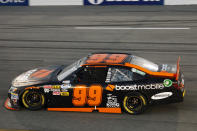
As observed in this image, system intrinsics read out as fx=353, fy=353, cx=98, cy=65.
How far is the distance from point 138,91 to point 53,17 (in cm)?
1394

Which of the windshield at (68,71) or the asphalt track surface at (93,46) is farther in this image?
the windshield at (68,71)

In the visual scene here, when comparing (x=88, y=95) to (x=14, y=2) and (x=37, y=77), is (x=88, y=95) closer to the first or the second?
(x=37, y=77)

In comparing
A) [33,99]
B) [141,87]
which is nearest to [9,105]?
[33,99]

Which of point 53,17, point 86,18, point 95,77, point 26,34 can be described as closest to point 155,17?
point 86,18

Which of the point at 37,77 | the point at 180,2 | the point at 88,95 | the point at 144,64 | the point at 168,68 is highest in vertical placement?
the point at 180,2

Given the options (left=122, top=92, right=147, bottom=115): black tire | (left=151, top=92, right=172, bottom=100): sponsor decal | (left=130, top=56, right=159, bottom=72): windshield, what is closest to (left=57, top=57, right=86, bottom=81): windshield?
(left=130, top=56, right=159, bottom=72): windshield

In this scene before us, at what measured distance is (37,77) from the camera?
9.10 meters

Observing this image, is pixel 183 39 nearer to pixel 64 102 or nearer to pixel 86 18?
pixel 86 18

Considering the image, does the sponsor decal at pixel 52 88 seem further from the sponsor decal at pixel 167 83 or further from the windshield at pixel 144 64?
the sponsor decal at pixel 167 83

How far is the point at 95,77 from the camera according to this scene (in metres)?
8.50

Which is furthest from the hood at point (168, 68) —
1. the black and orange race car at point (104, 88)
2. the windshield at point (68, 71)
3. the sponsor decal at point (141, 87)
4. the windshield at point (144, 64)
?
the windshield at point (68, 71)

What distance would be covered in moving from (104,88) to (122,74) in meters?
0.55

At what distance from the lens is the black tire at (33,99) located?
341 inches

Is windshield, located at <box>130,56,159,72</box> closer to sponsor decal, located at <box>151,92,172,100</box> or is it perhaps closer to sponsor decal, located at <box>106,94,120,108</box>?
sponsor decal, located at <box>151,92,172,100</box>
